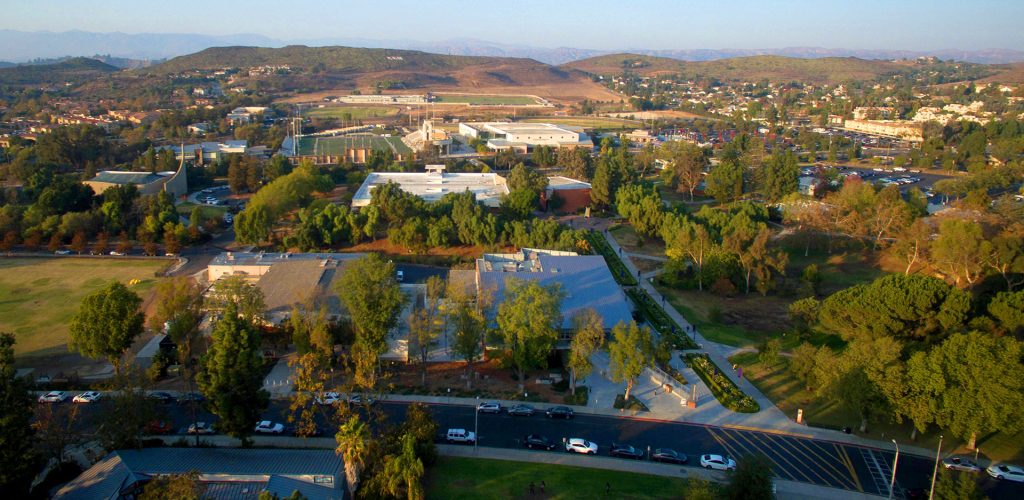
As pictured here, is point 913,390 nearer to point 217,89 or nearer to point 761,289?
point 761,289

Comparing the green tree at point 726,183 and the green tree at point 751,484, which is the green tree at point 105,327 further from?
the green tree at point 726,183

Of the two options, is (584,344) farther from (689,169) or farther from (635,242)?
(689,169)

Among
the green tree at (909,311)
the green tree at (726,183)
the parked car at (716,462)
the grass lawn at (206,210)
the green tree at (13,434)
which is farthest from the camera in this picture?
the green tree at (726,183)

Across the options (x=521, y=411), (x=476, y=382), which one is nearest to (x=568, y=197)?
(x=476, y=382)

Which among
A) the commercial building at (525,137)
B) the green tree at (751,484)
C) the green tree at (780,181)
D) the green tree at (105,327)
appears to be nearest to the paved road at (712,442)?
the green tree at (105,327)

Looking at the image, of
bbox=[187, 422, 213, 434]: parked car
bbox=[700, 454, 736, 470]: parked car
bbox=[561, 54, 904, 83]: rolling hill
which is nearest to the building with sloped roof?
bbox=[187, 422, 213, 434]: parked car

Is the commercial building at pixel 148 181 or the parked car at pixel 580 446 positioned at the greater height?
the commercial building at pixel 148 181

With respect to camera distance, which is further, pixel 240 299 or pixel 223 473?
pixel 240 299
